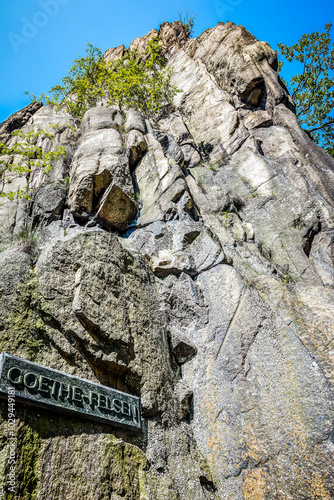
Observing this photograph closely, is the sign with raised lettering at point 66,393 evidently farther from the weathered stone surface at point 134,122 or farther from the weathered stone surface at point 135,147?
the weathered stone surface at point 134,122

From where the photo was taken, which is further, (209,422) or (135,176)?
(135,176)

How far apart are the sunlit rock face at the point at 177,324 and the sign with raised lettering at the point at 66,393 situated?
15 cm

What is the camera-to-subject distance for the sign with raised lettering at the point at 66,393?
10.5 feet

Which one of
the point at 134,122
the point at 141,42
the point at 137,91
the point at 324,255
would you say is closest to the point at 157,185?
the point at 134,122

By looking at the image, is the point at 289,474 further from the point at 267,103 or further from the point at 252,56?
the point at 252,56

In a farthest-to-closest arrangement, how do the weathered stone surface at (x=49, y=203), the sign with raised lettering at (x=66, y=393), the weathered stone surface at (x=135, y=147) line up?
the weathered stone surface at (x=135, y=147), the weathered stone surface at (x=49, y=203), the sign with raised lettering at (x=66, y=393)

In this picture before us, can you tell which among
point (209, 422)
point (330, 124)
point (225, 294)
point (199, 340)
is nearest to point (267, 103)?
point (330, 124)

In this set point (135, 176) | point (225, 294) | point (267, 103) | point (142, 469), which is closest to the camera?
point (142, 469)

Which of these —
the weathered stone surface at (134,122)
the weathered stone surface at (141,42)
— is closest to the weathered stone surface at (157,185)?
the weathered stone surface at (134,122)

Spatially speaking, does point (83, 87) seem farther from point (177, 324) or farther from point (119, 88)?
point (177, 324)

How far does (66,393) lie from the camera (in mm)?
3555

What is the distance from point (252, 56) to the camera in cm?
1470

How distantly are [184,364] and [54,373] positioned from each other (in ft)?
9.02

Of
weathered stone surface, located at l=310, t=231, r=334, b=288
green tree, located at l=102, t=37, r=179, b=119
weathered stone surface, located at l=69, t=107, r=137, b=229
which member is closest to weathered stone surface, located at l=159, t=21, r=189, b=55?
green tree, located at l=102, t=37, r=179, b=119
